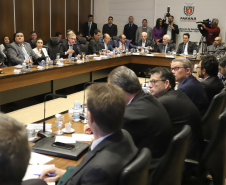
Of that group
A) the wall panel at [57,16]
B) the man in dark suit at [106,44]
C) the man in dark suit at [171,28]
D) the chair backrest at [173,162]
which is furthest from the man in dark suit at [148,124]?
the man in dark suit at [171,28]

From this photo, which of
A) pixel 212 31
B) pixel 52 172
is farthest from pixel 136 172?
pixel 212 31

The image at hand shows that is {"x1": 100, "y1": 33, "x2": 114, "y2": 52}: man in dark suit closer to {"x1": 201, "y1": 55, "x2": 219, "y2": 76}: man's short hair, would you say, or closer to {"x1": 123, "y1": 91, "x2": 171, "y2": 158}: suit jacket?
{"x1": 201, "y1": 55, "x2": 219, "y2": 76}: man's short hair

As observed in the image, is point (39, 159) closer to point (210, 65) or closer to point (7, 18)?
point (210, 65)

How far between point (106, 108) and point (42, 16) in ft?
30.2

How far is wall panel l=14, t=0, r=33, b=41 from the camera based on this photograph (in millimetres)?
9312

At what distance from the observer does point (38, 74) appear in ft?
18.4

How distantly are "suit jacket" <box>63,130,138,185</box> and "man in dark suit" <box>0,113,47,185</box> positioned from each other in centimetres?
40

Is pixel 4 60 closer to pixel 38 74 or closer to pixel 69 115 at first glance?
pixel 38 74

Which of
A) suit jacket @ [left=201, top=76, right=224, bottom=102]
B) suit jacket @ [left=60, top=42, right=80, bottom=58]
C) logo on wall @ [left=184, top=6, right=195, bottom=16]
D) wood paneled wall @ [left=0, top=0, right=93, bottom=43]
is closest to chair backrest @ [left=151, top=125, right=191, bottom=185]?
suit jacket @ [left=201, top=76, right=224, bottom=102]

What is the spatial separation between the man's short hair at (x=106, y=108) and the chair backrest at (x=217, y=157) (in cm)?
107

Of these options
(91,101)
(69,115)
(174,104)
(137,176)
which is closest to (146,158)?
(137,176)

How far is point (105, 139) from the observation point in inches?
60.6

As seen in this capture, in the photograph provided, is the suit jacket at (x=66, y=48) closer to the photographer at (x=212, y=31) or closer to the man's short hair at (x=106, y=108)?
the photographer at (x=212, y=31)

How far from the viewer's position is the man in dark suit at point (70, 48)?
287 inches
